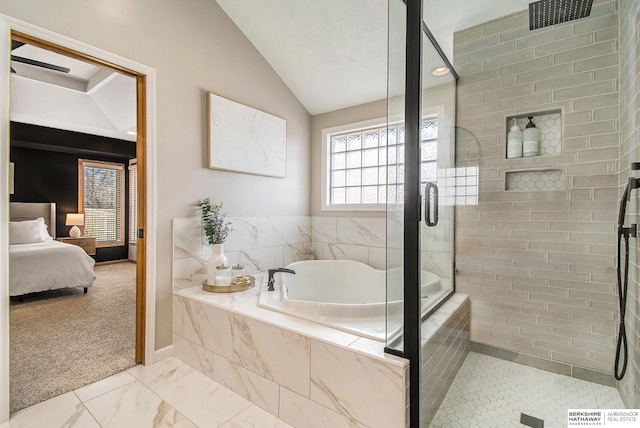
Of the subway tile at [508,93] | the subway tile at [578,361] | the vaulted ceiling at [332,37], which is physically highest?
the vaulted ceiling at [332,37]

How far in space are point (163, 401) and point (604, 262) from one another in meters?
2.53

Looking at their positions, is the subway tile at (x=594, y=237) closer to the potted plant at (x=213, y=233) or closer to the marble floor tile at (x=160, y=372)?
the potted plant at (x=213, y=233)

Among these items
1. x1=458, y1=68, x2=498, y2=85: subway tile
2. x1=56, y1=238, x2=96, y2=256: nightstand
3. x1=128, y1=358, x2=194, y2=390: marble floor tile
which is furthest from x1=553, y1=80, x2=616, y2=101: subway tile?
x1=56, y1=238, x2=96, y2=256: nightstand

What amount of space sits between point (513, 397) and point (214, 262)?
203 centimetres

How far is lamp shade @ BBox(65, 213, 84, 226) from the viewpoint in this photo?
547 cm

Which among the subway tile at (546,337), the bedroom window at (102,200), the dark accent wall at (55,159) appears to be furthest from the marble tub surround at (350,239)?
the bedroom window at (102,200)

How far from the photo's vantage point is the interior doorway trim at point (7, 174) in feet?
5.15

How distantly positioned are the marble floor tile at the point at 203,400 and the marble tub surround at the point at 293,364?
51 mm

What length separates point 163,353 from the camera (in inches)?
86.4

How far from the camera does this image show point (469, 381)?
1.66 meters

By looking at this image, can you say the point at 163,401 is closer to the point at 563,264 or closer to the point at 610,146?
the point at 563,264

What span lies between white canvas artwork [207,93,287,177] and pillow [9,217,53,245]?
4.00 m

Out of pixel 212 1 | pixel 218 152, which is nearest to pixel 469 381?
pixel 218 152

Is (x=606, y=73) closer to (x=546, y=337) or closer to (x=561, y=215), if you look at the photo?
(x=561, y=215)
